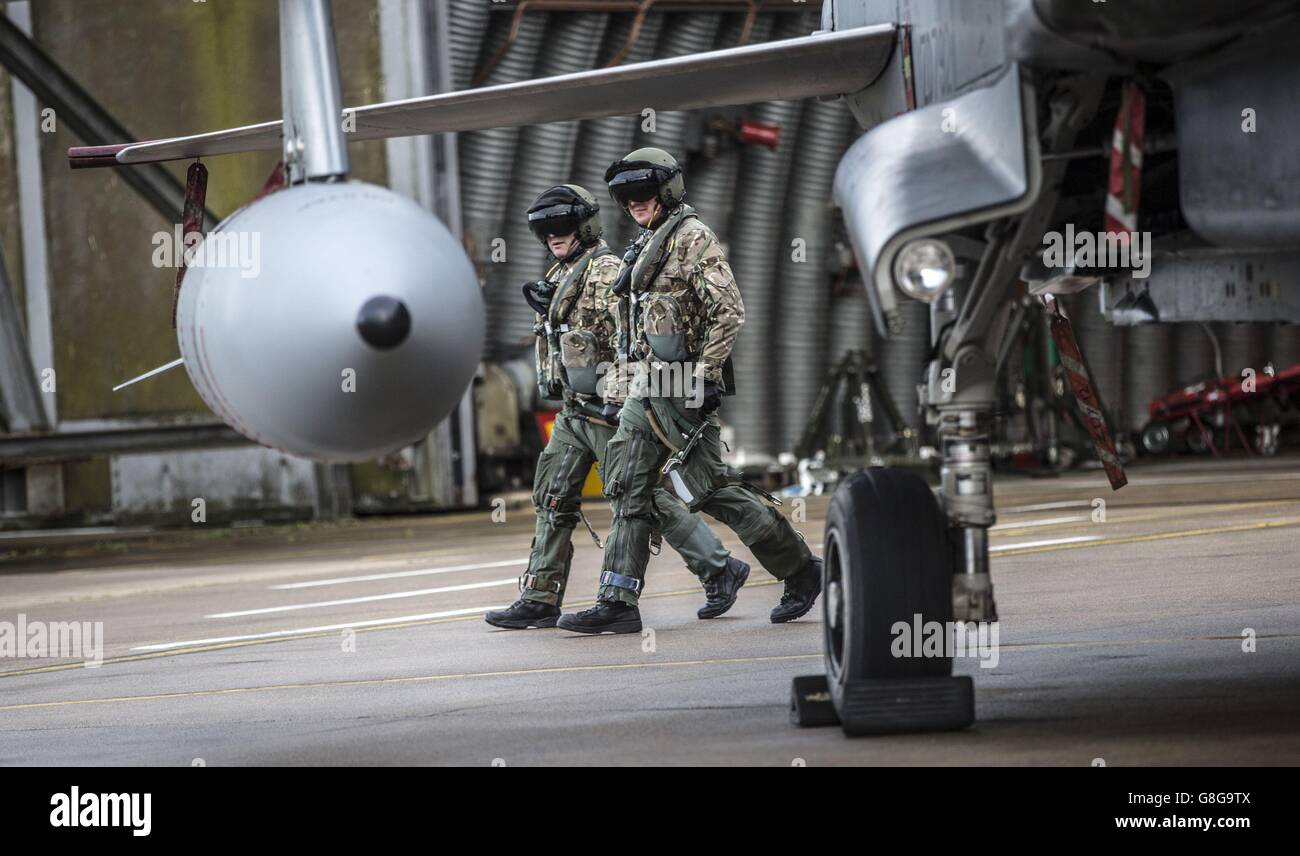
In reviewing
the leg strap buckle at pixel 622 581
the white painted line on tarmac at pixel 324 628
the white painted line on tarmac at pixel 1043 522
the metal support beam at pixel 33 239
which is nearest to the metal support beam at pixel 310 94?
the leg strap buckle at pixel 622 581

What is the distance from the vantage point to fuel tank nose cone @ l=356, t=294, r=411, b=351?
3.88m

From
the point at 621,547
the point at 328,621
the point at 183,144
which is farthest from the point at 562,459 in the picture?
the point at 183,144

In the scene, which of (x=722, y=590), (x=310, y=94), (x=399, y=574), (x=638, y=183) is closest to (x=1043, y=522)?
(x=399, y=574)

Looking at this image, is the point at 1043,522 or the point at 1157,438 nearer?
the point at 1043,522

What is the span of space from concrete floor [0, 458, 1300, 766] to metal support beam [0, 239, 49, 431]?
7.11 ft

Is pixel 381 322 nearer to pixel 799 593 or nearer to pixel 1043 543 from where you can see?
pixel 799 593

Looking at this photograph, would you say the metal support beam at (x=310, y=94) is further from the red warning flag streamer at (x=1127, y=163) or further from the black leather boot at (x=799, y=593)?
the black leather boot at (x=799, y=593)

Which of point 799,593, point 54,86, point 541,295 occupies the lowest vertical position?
point 799,593

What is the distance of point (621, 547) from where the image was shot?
7816 millimetres

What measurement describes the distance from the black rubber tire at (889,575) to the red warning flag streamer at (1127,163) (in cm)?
96

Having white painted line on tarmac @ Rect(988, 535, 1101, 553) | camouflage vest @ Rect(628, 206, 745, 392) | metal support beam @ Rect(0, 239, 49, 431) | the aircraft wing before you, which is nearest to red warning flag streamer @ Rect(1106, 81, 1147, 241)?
the aircraft wing

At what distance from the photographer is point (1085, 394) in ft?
17.9

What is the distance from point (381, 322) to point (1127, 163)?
1.96 metres

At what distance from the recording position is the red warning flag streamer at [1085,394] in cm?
546
